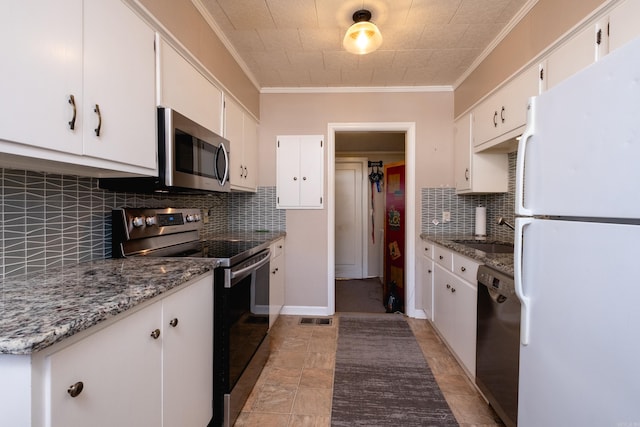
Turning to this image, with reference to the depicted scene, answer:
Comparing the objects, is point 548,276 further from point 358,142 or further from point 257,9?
point 358,142

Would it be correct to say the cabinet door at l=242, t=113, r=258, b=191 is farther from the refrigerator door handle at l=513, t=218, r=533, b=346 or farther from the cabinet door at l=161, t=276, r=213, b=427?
the refrigerator door handle at l=513, t=218, r=533, b=346

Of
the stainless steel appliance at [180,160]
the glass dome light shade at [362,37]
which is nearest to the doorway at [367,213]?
the glass dome light shade at [362,37]

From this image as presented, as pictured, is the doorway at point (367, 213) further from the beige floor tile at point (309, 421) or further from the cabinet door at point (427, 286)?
the beige floor tile at point (309, 421)

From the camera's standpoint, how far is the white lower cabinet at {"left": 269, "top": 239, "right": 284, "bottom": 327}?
2521mm

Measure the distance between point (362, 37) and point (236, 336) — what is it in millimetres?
1878

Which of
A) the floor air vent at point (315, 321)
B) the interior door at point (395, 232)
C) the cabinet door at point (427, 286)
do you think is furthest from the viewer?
the interior door at point (395, 232)

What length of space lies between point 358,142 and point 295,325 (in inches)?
110

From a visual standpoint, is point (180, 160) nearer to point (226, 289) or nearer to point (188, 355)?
point (226, 289)

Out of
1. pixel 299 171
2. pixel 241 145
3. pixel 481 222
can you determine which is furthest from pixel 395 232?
pixel 241 145

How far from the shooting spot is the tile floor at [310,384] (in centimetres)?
159

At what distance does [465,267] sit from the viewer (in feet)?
6.36

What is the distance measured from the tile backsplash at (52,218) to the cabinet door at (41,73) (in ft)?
1.24

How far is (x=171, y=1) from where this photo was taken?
1.49 meters

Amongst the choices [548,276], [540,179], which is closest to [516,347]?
[548,276]
